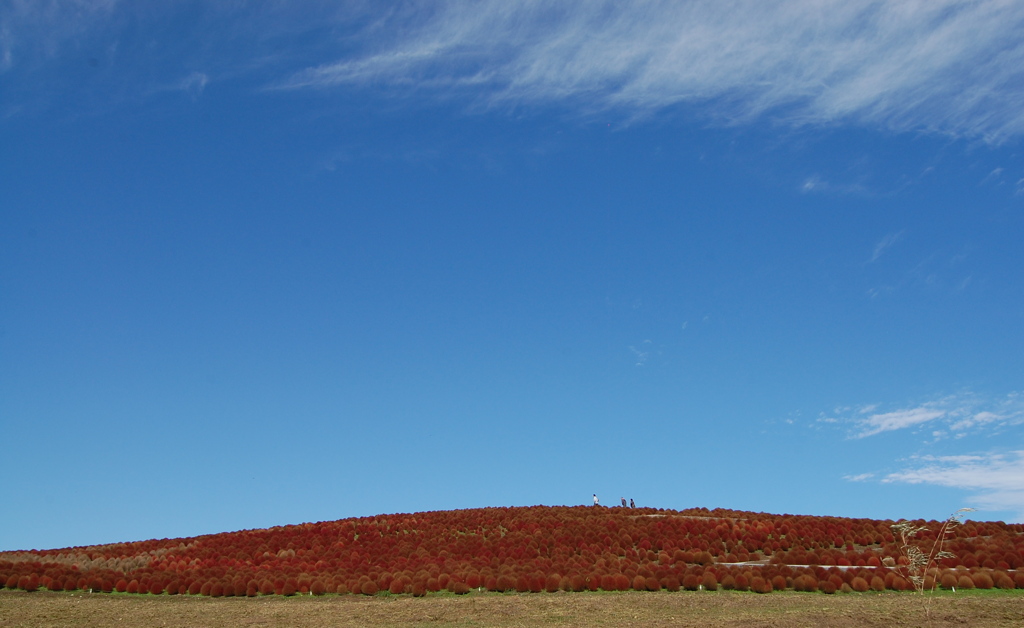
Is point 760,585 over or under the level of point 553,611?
over

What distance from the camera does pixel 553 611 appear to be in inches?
839

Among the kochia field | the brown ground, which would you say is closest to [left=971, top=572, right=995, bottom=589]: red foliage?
the kochia field

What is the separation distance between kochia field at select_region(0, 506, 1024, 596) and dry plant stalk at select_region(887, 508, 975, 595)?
0.28 m

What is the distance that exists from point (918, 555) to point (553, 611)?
969cm

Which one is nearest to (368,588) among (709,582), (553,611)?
(553,611)

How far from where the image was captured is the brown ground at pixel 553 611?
1994 centimetres

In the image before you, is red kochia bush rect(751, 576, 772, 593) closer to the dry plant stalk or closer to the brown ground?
the brown ground

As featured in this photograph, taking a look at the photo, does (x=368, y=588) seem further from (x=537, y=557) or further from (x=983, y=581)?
(x=983, y=581)

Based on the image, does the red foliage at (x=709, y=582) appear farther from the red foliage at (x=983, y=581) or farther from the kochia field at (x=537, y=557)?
the red foliage at (x=983, y=581)

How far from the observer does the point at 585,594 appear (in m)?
23.5

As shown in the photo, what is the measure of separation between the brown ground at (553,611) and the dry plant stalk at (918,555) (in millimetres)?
935

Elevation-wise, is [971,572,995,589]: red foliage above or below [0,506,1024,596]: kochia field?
below

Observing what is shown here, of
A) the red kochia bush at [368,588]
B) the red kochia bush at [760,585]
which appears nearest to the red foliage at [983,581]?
the red kochia bush at [760,585]

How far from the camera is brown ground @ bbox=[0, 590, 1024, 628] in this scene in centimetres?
1994
